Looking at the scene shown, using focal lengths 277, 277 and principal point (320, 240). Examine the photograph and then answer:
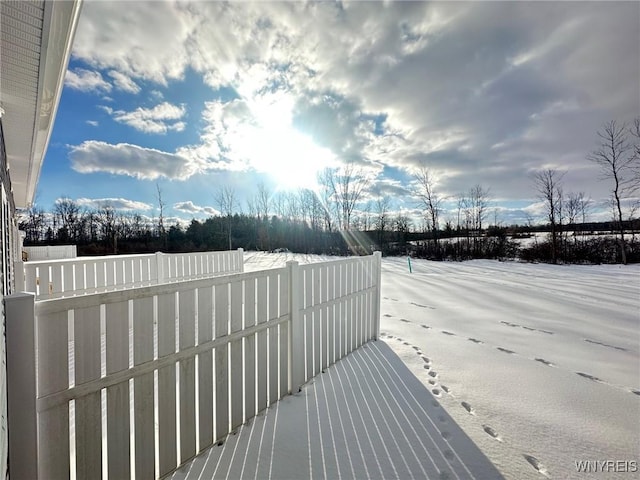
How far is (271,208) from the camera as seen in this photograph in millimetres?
25562

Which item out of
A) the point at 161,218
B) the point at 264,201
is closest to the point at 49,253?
the point at 161,218

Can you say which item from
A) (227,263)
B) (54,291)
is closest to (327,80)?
(227,263)

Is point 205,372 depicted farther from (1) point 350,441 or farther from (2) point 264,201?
(2) point 264,201

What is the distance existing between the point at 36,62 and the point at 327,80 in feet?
23.7

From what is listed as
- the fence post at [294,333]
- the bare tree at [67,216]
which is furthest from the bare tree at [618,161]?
the bare tree at [67,216]

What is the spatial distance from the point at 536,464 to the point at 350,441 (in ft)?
3.62

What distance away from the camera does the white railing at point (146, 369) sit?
118 cm

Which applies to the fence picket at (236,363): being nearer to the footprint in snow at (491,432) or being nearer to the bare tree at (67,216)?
the footprint in snow at (491,432)

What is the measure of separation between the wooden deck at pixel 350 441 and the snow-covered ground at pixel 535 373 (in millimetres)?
168

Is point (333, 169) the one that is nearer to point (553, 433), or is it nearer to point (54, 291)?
point (54, 291)

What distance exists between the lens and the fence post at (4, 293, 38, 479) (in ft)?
3.63

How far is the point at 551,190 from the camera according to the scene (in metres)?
15.9

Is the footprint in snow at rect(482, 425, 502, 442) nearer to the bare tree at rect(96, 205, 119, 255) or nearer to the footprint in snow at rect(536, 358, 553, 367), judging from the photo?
the footprint in snow at rect(536, 358, 553, 367)

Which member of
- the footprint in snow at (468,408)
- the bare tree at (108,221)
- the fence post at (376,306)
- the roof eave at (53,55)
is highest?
the bare tree at (108,221)
